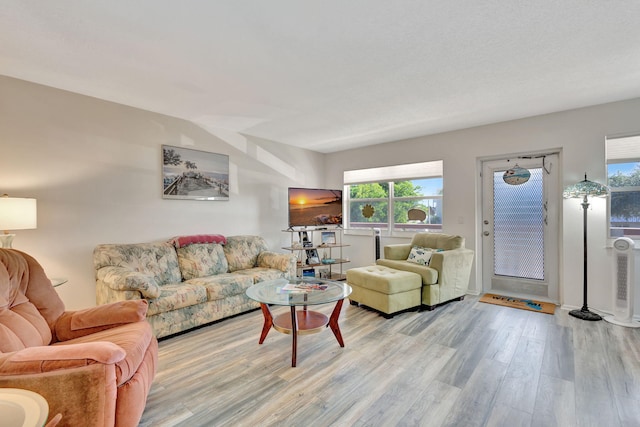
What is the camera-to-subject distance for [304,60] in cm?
241

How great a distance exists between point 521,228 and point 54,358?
477 cm

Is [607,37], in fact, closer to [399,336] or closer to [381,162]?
[399,336]

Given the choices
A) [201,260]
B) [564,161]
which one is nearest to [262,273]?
[201,260]

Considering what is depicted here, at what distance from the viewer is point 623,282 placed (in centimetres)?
311

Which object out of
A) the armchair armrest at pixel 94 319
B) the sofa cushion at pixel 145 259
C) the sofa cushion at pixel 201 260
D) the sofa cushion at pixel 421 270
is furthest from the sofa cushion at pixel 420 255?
the armchair armrest at pixel 94 319

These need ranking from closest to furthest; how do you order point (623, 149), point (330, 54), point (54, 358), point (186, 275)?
1. point (54, 358)
2. point (330, 54)
3. point (623, 149)
4. point (186, 275)

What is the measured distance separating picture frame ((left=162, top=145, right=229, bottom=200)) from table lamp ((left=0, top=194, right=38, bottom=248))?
4.44 ft

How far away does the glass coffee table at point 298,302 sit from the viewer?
2.42 m

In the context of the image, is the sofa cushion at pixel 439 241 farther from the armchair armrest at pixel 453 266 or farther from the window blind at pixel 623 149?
the window blind at pixel 623 149

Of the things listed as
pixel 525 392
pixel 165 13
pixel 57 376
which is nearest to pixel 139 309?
pixel 57 376

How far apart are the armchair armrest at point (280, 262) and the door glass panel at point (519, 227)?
2889 millimetres

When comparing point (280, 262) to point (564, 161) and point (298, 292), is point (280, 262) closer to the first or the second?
point (298, 292)

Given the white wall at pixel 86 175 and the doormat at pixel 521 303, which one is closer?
the white wall at pixel 86 175

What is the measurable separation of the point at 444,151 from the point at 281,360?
3717 mm
